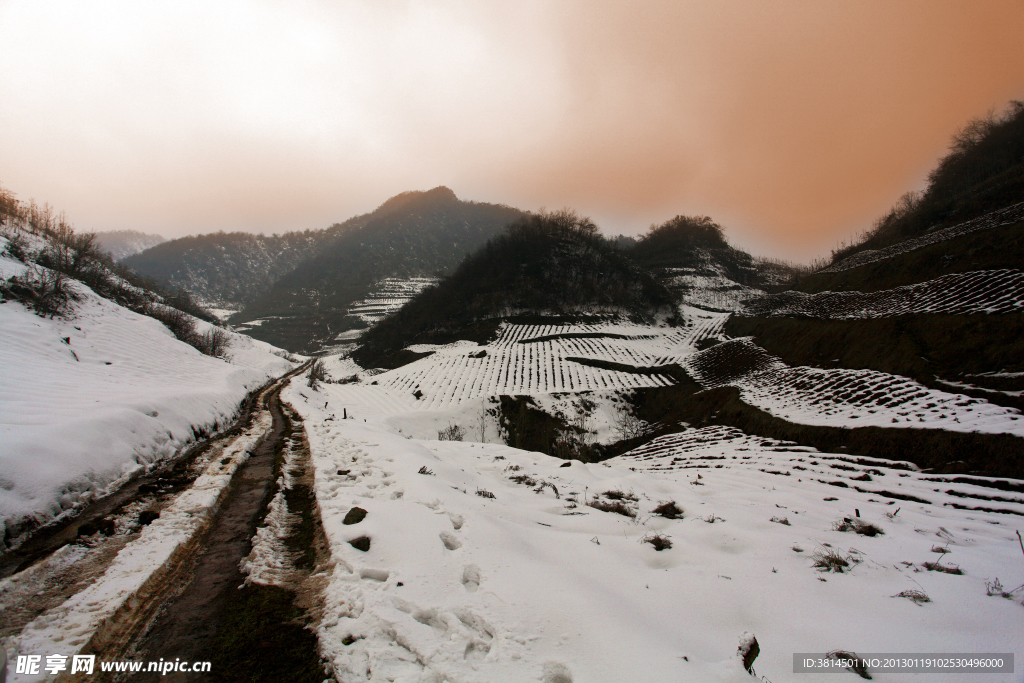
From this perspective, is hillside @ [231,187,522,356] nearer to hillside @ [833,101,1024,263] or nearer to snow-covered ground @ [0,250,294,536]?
snow-covered ground @ [0,250,294,536]

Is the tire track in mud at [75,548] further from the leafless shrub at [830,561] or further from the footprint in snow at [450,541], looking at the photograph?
the leafless shrub at [830,561]

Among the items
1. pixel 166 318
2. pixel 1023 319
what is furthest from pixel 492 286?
pixel 1023 319

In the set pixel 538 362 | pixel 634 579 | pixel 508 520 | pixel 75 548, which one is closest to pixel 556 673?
pixel 634 579

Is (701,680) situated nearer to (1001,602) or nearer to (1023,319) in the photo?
(1001,602)

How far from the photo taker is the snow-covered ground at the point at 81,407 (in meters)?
4.80

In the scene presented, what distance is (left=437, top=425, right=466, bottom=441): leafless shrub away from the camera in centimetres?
2319

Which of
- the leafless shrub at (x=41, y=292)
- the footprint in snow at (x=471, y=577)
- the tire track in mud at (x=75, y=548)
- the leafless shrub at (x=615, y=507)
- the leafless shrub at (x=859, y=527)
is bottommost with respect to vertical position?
the tire track in mud at (x=75, y=548)

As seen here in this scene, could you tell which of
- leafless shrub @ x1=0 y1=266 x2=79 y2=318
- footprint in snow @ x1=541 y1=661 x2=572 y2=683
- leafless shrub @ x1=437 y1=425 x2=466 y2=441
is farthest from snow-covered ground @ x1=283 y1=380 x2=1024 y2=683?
leafless shrub @ x1=437 y1=425 x2=466 y2=441

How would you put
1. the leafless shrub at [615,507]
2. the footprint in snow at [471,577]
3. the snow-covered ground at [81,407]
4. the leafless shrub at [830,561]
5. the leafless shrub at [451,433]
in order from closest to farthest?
the footprint in snow at [471,577], the leafless shrub at [830,561], the snow-covered ground at [81,407], the leafless shrub at [615,507], the leafless shrub at [451,433]

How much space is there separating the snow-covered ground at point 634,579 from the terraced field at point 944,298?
52.4 ft

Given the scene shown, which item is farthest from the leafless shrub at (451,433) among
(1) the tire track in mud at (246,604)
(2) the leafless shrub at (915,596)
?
(2) the leafless shrub at (915,596)

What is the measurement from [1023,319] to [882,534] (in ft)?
55.5

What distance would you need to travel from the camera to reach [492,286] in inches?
2643

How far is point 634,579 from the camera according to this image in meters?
3.41
